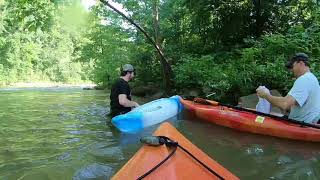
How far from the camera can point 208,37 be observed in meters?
13.8

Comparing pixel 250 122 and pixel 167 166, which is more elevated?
pixel 167 166

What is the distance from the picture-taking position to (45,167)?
457 centimetres

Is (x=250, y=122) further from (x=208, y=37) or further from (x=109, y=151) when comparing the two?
(x=208, y=37)

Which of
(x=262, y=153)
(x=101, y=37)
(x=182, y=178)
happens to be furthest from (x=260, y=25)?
(x=101, y=37)

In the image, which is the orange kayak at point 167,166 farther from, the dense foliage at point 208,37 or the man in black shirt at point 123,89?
the dense foliage at point 208,37

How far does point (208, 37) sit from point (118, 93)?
311 inches

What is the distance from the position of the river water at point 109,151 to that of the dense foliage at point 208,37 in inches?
87.8

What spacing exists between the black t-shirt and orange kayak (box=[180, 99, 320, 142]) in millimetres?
1561

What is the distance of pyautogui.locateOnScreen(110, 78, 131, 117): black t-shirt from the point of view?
6.43m

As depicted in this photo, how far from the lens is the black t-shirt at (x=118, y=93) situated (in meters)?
6.43

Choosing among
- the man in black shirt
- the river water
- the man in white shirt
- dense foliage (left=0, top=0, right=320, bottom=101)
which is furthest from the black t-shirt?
dense foliage (left=0, top=0, right=320, bottom=101)

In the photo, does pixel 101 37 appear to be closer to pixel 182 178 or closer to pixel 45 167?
pixel 45 167

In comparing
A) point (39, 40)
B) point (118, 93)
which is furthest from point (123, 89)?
point (39, 40)

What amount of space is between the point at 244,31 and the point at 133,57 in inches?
228
